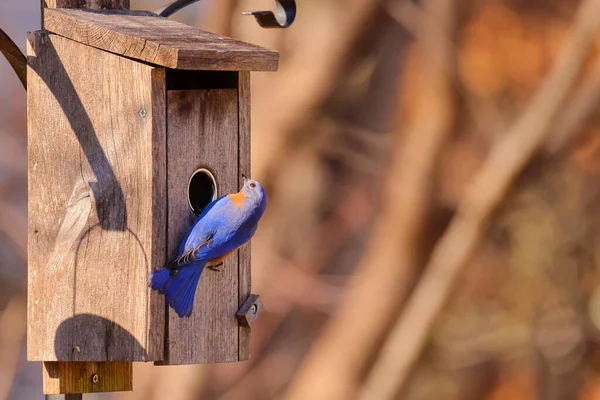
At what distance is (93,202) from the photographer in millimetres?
2711

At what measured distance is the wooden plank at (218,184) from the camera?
Answer: 2.72 metres

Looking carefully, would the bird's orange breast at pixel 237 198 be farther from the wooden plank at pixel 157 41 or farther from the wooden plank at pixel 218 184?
the wooden plank at pixel 157 41

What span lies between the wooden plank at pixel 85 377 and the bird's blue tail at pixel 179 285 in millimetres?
278

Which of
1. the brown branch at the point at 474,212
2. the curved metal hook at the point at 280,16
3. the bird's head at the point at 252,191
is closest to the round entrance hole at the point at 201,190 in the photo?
the bird's head at the point at 252,191

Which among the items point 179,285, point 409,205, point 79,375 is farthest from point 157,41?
point 409,205

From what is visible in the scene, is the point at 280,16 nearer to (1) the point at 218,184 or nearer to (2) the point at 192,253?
(1) the point at 218,184

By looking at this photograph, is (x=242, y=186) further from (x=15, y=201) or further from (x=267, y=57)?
(x=15, y=201)

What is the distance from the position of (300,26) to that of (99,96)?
509 centimetres

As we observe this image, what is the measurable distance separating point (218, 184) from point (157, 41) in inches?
17.5

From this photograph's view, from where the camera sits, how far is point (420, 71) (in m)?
7.51

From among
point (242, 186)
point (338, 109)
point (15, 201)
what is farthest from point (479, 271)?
point (242, 186)

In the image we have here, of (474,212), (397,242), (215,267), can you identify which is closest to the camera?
(215,267)

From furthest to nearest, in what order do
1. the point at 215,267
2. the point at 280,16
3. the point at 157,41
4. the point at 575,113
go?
the point at 575,113 < the point at 280,16 < the point at 215,267 < the point at 157,41

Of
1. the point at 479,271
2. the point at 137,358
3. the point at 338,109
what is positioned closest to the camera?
the point at 137,358
